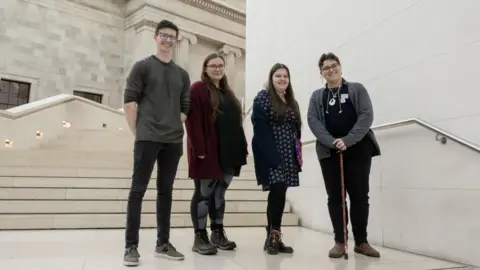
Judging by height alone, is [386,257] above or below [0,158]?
below

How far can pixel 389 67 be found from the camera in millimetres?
3855

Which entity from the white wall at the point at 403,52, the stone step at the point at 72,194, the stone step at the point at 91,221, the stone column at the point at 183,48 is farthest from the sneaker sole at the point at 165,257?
the stone column at the point at 183,48

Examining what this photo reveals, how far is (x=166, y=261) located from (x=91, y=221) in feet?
6.93

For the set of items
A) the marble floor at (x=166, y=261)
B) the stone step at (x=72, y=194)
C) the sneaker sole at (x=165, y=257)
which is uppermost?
the stone step at (x=72, y=194)

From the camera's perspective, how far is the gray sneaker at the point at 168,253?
9.29ft

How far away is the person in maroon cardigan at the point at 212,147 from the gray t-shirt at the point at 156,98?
0.23m

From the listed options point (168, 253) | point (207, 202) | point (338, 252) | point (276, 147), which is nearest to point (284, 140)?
point (276, 147)

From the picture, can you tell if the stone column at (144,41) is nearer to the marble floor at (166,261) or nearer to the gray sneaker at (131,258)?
the marble floor at (166,261)

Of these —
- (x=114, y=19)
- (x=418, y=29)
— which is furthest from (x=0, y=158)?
(x=114, y=19)

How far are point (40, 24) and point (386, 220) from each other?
13733mm

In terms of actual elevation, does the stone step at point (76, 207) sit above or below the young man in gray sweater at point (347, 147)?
below

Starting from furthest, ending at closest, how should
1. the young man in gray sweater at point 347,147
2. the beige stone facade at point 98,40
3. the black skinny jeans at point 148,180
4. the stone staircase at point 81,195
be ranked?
1. the beige stone facade at point 98,40
2. the stone staircase at point 81,195
3. the young man in gray sweater at point 347,147
4. the black skinny jeans at point 148,180

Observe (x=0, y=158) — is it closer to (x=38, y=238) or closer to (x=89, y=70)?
(x=38, y=238)

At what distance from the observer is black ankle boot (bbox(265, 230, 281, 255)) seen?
3.15m
